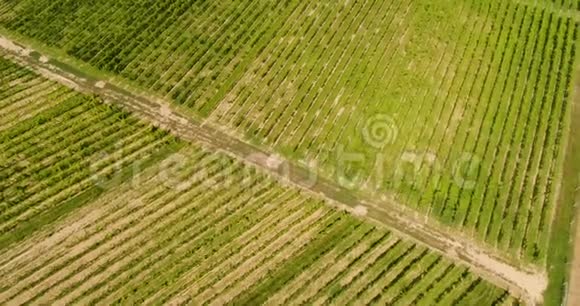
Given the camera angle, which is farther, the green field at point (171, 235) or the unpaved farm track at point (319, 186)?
the unpaved farm track at point (319, 186)

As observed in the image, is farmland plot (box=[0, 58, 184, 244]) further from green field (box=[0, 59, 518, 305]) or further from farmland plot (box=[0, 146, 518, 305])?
farmland plot (box=[0, 146, 518, 305])

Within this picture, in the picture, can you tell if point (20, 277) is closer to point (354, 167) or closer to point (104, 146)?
point (104, 146)

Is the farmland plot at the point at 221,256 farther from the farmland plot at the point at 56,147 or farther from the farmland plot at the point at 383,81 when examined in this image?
the farmland plot at the point at 383,81

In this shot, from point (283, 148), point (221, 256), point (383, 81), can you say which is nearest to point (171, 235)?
point (221, 256)

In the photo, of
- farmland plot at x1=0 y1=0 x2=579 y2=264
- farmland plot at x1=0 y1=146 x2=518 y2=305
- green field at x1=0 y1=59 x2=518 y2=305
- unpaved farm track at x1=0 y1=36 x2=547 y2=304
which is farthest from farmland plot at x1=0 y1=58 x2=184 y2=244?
farmland plot at x1=0 y1=0 x2=579 y2=264

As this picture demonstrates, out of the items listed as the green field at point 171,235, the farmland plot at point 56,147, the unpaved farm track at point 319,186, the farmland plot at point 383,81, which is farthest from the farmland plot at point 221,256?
the farmland plot at point 383,81

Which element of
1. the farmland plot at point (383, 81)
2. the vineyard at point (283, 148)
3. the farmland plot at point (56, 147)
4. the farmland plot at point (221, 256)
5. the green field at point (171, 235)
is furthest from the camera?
the farmland plot at point (383, 81)

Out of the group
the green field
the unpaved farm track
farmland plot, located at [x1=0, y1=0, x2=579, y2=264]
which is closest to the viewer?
the green field

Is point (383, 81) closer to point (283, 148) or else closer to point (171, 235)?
point (283, 148)
